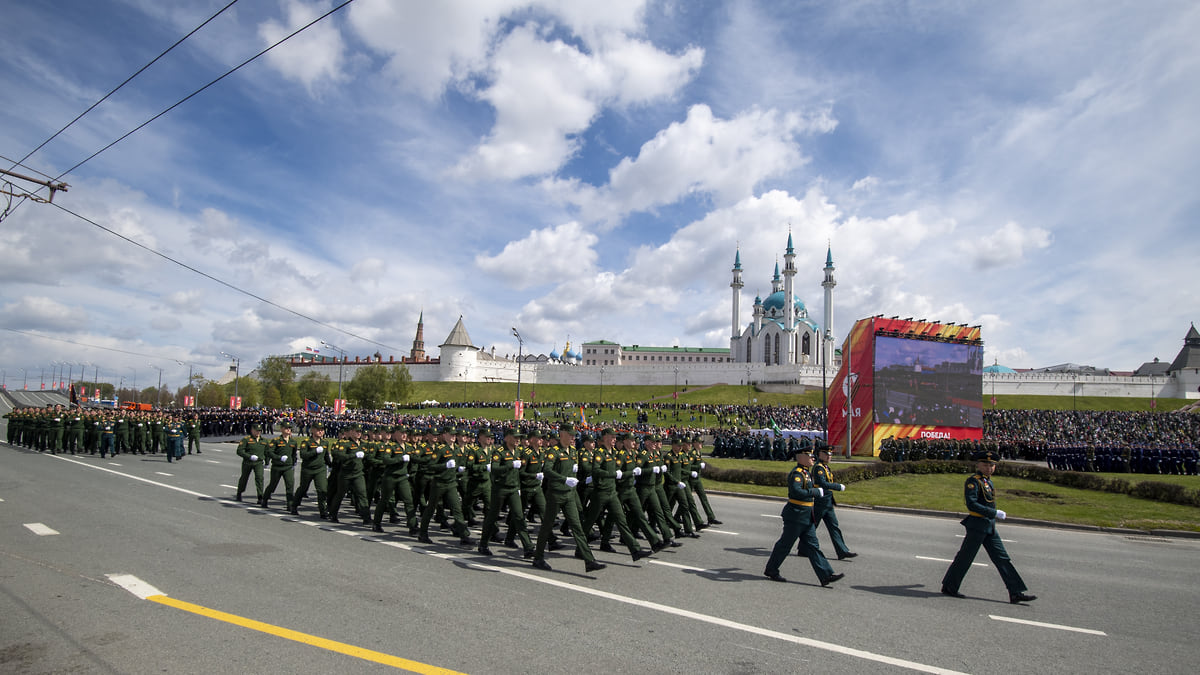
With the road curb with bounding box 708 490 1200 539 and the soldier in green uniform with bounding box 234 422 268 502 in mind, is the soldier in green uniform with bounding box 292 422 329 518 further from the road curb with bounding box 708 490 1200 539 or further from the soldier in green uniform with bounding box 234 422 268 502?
the road curb with bounding box 708 490 1200 539

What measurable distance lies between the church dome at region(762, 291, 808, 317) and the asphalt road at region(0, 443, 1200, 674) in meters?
106

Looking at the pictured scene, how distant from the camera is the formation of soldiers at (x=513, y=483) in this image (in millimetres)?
9055

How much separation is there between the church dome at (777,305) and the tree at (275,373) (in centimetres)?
8287

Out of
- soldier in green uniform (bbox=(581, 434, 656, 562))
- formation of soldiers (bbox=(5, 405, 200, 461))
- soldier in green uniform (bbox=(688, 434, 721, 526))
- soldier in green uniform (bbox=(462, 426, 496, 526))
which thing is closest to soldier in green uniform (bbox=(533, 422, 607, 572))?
soldier in green uniform (bbox=(581, 434, 656, 562))

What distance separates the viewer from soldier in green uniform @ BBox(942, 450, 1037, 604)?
23.7 ft

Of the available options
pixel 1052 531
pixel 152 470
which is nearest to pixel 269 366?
pixel 152 470

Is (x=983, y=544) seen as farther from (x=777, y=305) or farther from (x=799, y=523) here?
(x=777, y=305)

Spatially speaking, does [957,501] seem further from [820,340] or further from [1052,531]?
[820,340]

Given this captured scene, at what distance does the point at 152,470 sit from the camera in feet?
64.3

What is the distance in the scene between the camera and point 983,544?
24.5 ft

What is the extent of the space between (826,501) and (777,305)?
110712 mm

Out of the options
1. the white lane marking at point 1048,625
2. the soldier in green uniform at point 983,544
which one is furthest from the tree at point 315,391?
the white lane marking at point 1048,625

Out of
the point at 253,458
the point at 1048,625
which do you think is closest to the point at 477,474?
the point at 253,458

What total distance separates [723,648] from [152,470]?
20.9 meters
